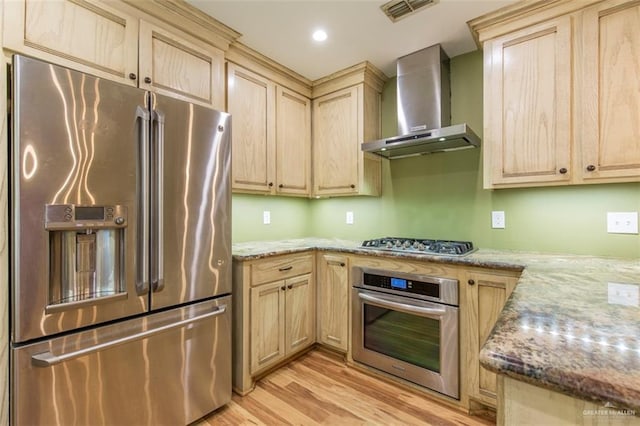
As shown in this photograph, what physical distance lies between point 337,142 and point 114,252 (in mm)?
1908

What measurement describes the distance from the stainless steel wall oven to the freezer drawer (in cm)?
94

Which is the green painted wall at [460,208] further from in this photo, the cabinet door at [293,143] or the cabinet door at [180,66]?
the cabinet door at [180,66]

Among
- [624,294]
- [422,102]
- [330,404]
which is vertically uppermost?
[422,102]

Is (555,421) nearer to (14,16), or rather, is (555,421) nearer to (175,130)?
(175,130)

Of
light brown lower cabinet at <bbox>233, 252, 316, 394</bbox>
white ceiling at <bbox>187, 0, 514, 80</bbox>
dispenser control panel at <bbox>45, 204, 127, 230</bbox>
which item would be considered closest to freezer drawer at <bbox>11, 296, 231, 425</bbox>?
light brown lower cabinet at <bbox>233, 252, 316, 394</bbox>

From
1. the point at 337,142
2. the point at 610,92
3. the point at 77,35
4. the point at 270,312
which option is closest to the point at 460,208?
the point at 610,92

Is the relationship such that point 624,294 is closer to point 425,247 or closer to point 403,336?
point 425,247

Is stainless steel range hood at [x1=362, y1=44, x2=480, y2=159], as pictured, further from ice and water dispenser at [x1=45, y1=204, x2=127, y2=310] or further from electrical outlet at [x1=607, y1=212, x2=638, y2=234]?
ice and water dispenser at [x1=45, y1=204, x2=127, y2=310]

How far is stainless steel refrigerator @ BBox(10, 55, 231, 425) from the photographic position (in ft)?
3.77

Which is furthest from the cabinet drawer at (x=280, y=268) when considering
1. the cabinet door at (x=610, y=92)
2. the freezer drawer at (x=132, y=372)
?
the cabinet door at (x=610, y=92)

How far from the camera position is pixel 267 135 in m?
2.45

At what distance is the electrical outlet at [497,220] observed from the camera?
2.14 m

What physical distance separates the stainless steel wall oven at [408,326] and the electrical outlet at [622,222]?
997 millimetres

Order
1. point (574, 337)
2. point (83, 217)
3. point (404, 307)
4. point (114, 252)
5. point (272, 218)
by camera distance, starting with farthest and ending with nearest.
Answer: point (272, 218) < point (404, 307) < point (114, 252) < point (83, 217) < point (574, 337)
